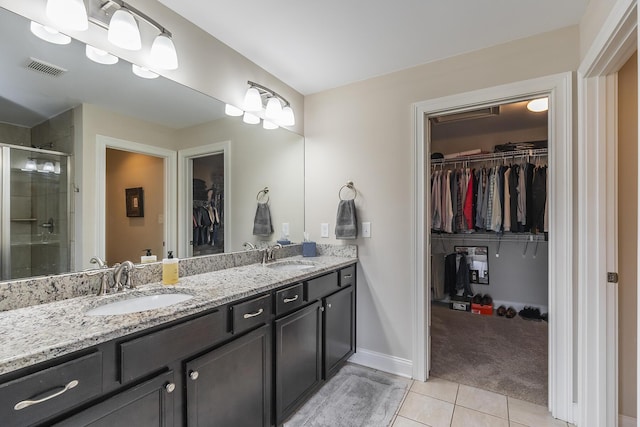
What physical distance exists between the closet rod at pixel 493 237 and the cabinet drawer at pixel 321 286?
2451mm

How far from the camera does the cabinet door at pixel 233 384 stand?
119 cm

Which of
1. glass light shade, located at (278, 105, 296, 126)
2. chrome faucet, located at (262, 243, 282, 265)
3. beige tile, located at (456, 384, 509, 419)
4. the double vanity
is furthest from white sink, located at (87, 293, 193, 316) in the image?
beige tile, located at (456, 384, 509, 419)

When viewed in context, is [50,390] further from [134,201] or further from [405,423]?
[405,423]

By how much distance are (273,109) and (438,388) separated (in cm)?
240

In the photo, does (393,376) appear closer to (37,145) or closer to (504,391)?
(504,391)

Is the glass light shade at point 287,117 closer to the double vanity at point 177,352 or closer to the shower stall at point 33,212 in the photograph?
the double vanity at point 177,352

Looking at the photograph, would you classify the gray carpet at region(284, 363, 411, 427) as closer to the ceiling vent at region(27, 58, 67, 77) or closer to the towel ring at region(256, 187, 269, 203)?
the towel ring at region(256, 187, 269, 203)

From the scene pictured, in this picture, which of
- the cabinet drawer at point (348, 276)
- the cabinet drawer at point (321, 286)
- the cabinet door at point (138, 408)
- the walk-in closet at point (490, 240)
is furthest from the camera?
the walk-in closet at point (490, 240)

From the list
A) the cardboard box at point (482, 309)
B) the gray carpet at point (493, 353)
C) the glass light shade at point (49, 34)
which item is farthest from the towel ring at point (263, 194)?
the cardboard box at point (482, 309)

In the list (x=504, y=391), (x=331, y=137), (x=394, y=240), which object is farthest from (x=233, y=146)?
(x=504, y=391)

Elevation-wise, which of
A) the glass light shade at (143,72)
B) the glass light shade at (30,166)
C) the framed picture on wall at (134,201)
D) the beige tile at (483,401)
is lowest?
the beige tile at (483,401)

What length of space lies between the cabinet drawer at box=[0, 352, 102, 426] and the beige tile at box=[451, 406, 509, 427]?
186 centimetres

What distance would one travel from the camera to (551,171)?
6.01ft

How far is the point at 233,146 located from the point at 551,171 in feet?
6.92
